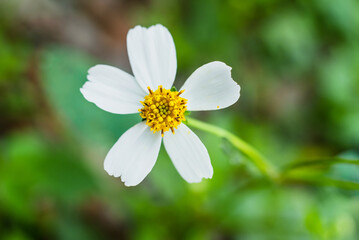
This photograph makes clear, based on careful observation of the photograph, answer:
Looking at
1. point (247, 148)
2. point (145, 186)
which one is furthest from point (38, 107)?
point (247, 148)

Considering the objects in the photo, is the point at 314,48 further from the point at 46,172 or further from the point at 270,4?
the point at 46,172

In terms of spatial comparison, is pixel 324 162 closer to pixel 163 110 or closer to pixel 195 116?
pixel 163 110

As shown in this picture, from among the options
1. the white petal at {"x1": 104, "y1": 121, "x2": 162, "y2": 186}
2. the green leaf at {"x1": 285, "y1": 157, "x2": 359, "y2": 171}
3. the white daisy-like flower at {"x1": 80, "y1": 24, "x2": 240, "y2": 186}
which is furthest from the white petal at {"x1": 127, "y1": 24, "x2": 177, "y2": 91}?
the green leaf at {"x1": 285, "y1": 157, "x2": 359, "y2": 171}

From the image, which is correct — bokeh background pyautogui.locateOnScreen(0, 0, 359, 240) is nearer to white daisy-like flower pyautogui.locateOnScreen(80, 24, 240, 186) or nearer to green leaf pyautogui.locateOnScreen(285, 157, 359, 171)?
green leaf pyautogui.locateOnScreen(285, 157, 359, 171)

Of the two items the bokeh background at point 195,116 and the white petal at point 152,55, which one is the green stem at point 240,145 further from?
the white petal at point 152,55

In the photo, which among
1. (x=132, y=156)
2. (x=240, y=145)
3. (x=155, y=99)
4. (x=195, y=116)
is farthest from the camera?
(x=195, y=116)

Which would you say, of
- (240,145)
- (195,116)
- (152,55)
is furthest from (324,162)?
(195,116)

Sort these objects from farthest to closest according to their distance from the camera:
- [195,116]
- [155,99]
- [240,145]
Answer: [195,116] < [240,145] < [155,99]
